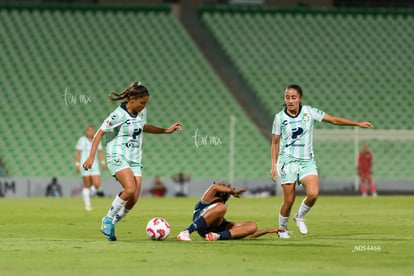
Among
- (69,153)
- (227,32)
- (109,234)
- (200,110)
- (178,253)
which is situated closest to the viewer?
(178,253)

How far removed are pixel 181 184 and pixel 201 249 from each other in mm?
22047

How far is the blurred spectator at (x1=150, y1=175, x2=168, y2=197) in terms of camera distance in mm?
34625

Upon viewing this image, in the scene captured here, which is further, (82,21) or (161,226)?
(82,21)

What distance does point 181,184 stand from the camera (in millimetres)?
35062

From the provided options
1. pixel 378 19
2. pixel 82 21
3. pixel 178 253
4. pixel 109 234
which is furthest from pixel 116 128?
pixel 378 19

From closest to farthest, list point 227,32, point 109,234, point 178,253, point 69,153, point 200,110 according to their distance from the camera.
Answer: point 178,253 < point 109,234 < point 69,153 < point 200,110 < point 227,32

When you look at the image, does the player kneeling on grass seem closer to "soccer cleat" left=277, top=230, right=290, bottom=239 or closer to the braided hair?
"soccer cleat" left=277, top=230, right=290, bottom=239

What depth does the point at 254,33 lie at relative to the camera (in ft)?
139

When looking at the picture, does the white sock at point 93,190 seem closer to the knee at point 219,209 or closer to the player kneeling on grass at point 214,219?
the player kneeling on grass at point 214,219

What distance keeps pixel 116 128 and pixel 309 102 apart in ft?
84.0

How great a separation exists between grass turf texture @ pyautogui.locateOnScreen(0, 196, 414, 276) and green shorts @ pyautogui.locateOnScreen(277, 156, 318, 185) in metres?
0.92

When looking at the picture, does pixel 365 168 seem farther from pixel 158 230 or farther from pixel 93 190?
pixel 158 230

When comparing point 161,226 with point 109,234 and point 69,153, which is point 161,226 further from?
point 69,153

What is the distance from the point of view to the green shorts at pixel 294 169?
1530 centimetres
